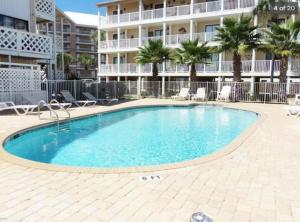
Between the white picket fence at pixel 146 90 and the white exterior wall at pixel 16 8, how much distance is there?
4.91 metres

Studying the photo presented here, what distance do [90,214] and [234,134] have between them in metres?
8.33

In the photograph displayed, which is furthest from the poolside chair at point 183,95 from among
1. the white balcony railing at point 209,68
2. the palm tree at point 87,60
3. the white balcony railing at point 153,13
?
the palm tree at point 87,60

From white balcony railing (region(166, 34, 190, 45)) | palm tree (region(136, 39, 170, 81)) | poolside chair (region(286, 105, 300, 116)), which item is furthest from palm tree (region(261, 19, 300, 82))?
white balcony railing (region(166, 34, 190, 45))

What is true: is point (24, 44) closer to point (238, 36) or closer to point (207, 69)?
point (238, 36)

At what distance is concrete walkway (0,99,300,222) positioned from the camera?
3453mm

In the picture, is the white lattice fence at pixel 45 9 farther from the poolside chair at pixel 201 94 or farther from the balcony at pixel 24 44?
the poolside chair at pixel 201 94

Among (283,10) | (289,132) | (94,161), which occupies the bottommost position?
(94,161)

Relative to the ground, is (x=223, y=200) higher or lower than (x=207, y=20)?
lower

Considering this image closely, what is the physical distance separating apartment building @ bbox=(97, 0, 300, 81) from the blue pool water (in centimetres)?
1125

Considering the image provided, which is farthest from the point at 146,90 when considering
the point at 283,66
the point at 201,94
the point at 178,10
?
the point at 283,66

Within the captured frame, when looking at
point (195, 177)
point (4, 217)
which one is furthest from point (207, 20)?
point (4, 217)

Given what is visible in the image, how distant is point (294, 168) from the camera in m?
5.38

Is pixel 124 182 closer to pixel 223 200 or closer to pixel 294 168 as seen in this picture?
pixel 223 200

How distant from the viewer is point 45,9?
20.0 m
